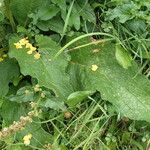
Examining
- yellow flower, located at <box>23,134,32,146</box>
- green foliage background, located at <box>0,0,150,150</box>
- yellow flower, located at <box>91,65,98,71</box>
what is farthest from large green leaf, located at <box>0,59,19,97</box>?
yellow flower, located at <box>91,65,98,71</box>

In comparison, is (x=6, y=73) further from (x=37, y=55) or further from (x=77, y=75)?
(x=77, y=75)

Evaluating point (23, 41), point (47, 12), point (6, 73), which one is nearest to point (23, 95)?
point (6, 73)

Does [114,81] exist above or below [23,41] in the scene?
below

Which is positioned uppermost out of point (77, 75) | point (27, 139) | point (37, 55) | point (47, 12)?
point (47, 12)

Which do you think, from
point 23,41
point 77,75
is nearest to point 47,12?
point 23,41

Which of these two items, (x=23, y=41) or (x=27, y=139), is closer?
(x=27, y=139)

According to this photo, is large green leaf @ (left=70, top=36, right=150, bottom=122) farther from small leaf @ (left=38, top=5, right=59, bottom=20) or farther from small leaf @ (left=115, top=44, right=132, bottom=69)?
small leaf @ (left=38, top=5, right=59, bottom=20)

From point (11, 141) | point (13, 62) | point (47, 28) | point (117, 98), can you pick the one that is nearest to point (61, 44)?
point (47, 28)
